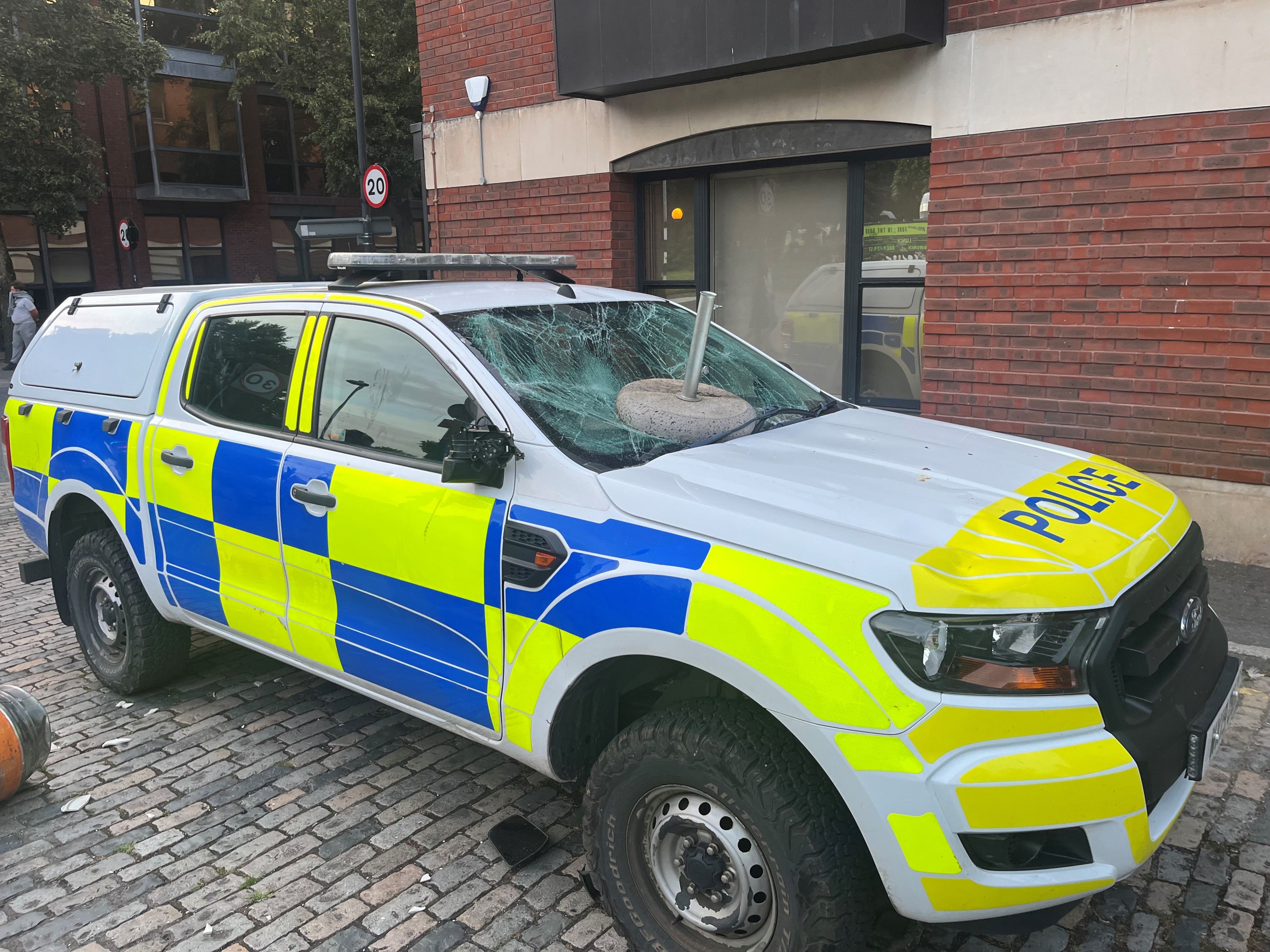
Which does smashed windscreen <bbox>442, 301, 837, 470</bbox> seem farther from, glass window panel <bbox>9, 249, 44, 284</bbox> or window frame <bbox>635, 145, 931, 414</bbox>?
glass window panel <bbox>9, 249, 44, 284</bbox>

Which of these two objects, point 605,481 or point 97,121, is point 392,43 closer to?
point 97,121

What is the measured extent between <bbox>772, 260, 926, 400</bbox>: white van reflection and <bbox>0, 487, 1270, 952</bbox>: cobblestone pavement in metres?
3.73

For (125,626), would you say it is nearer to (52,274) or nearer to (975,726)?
(975,726)

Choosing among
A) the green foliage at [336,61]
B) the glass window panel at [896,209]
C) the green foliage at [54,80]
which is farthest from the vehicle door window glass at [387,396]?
the green foliage at [336,61]

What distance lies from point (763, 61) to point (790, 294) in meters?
1.90

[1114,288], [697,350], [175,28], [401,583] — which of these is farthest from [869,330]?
[175,28]

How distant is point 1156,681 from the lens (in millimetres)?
2355

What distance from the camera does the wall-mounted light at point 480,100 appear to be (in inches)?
367

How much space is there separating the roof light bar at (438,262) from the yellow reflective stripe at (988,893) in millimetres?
2608

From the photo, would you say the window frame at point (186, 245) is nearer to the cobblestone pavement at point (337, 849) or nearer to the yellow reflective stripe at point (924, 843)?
the cobblestone pavement at point (337, 849)

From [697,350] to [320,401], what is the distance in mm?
1378

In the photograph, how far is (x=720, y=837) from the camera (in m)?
2.43

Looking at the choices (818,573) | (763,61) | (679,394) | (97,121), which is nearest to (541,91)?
(763,61)

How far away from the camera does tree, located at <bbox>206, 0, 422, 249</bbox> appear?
22.2m
